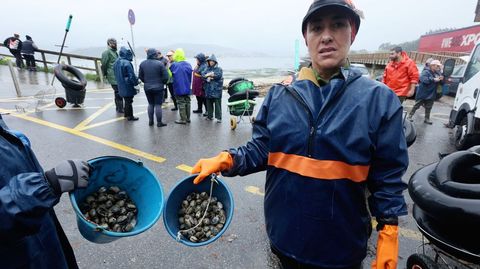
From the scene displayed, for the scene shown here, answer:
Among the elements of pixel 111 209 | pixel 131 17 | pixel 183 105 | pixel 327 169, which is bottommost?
pixel 183 105

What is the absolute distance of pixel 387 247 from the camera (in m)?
1.46

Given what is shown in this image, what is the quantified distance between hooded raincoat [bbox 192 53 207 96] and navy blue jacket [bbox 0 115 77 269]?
6626 mm

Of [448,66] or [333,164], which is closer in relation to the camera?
[333,164]

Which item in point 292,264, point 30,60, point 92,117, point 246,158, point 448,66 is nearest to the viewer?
point 292,264

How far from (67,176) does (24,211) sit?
268 mm

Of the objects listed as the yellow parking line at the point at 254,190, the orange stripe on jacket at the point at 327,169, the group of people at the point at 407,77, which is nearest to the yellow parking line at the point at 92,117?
the yellow parking line at the point at 254,190

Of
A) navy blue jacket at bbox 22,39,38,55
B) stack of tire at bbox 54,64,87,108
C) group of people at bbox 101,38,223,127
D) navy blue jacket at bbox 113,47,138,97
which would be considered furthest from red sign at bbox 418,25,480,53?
navy blue jacket at bbox 22,39,38,55

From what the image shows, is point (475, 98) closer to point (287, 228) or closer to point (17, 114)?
point (287, 228)

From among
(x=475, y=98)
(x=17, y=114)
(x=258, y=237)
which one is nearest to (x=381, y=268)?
(x=258, y=237)

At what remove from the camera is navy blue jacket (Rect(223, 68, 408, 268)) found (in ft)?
4.48

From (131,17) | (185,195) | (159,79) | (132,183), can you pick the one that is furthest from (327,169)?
(131,17)

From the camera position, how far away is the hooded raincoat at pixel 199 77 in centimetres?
785

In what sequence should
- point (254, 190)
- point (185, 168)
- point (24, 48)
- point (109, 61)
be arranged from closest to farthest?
1. point (254, 190)
2. point (185, 168)
3. point (109, 61)
4. point (24, 48)

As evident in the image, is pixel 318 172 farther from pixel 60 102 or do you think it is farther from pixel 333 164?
pixel 60 102
